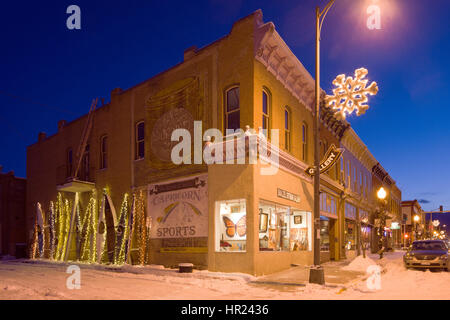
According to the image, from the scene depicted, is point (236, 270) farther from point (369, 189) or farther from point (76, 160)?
point (369, 189)

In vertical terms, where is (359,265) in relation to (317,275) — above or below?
below

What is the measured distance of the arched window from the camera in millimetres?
16969

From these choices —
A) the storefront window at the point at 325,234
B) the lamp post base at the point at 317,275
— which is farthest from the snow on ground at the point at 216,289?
the storefront window at the point at 325,234

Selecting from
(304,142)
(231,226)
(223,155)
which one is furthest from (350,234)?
(223,155)

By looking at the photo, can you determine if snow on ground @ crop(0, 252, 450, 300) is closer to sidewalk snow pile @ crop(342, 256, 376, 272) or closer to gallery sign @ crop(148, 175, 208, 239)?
gallery sign @ crop(148, 175, 208, 239)

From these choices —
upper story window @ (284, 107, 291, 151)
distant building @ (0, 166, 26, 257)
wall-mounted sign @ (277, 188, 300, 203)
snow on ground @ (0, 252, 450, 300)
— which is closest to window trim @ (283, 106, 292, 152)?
upper story window @ (284, 107, 291, 151)

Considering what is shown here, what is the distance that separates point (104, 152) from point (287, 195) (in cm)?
1252

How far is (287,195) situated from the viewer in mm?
18078

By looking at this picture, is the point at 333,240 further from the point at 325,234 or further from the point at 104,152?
the point at 104,152

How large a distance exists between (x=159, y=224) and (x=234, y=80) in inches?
322

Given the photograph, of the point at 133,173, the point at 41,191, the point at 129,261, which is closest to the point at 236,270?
the point at 129,261

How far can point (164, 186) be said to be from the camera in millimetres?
19109

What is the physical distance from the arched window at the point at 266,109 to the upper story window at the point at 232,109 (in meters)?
1.25

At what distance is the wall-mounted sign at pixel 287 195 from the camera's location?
17234 millimetres
